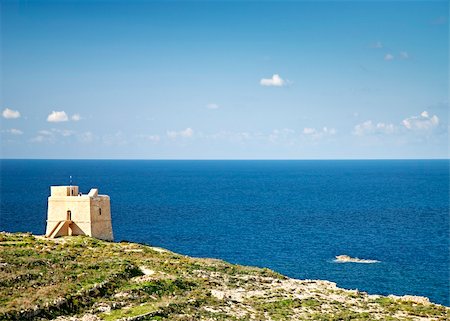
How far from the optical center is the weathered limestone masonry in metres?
62.4

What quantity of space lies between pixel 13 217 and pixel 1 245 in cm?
8926

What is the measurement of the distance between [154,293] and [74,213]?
24.8 metres

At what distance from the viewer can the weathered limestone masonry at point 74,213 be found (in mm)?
62444

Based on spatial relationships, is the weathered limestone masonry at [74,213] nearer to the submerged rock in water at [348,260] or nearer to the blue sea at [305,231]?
the blue sea at [305,231]

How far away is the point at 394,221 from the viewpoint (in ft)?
440

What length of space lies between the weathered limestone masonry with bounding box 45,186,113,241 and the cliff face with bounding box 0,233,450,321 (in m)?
8.24

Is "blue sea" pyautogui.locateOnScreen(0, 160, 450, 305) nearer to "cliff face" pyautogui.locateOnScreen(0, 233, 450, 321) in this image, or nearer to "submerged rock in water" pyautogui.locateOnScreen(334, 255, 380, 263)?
"submerged rock in water" pyautogui.locateOnScreen(334, 255, 380, 263)

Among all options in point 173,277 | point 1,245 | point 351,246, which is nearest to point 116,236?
point 351,246

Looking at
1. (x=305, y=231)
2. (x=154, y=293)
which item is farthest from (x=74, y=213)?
(x=305, y=231)

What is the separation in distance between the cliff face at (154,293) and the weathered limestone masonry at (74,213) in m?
8.24

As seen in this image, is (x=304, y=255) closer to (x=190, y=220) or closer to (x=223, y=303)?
(x=190, y=220)

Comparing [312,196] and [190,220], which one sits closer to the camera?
[190,220]

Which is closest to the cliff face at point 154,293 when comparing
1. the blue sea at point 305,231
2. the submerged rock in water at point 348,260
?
the blue sea at point 305,231

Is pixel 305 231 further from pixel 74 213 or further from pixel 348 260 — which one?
pixel 74 213
